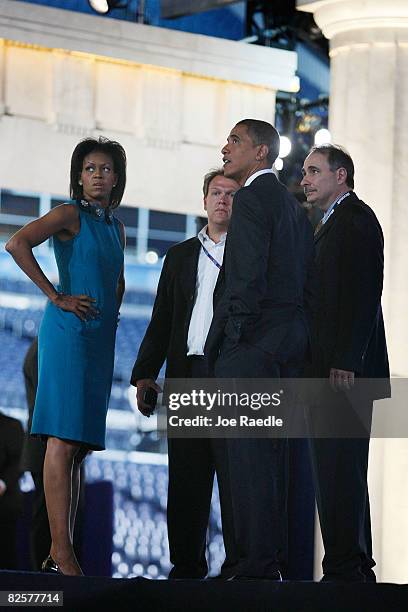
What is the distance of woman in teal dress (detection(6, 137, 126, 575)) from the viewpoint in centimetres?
436

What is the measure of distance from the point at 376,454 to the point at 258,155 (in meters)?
2.01

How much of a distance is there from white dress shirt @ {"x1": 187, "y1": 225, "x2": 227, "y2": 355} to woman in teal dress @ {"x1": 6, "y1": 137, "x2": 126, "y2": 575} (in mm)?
295

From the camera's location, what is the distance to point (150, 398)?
4.89 m

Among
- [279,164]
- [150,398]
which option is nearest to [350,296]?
[150,398]

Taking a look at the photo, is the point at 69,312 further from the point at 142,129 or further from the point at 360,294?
the point at 142,129

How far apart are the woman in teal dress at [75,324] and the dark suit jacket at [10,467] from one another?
4.52 ft

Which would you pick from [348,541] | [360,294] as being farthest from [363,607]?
[360,294]

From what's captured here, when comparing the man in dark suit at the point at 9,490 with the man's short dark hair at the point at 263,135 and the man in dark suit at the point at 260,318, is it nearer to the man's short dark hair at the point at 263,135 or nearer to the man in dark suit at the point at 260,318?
the man in dark suit at the point at 260,318

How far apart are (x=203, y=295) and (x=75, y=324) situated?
1.73 ft

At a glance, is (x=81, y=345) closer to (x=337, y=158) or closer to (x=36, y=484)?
(x=337, y=158)

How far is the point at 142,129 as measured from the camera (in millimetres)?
6910

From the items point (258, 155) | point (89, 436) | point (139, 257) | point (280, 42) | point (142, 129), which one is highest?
point (280, 42)

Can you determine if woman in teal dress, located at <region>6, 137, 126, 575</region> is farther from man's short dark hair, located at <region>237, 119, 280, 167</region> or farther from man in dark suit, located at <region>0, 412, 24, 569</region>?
man in dark suit, located at <region>0, 412, 24, 569</region>

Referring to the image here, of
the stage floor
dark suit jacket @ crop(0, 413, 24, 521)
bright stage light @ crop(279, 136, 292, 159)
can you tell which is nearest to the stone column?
dark suit jacket @ crop(0, 413, 24, 521)
